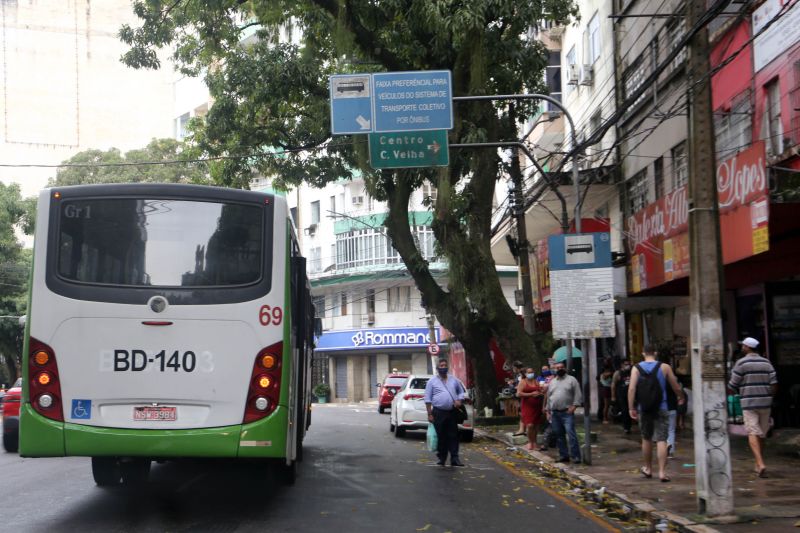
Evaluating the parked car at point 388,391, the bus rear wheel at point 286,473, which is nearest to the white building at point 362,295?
the parked car at point 388,391

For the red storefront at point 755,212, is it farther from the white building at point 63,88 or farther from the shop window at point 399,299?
the white building at point 63,88

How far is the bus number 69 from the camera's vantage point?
9.17m

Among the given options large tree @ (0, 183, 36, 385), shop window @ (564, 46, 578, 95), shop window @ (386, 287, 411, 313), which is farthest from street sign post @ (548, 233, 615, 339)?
shop window @ (386, 287, 411, 313)

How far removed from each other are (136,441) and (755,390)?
8.01m

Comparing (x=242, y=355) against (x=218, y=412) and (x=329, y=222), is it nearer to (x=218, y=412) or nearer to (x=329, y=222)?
(x=218, y=412)

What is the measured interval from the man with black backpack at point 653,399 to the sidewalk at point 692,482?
1.81 feet

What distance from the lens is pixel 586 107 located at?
92.1 feet

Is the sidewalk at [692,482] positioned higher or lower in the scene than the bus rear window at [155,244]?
lower

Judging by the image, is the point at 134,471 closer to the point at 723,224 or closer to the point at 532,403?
the point at 532,403

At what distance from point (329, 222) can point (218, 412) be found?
5068 centimetres

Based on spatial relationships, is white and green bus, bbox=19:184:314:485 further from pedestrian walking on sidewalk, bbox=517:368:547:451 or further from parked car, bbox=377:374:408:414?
parked car, bbox=377:374:408:414

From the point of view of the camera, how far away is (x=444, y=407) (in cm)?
1451

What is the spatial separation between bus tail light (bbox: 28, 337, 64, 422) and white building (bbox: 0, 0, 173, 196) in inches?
2107

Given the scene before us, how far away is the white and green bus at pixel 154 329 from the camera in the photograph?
887cm
